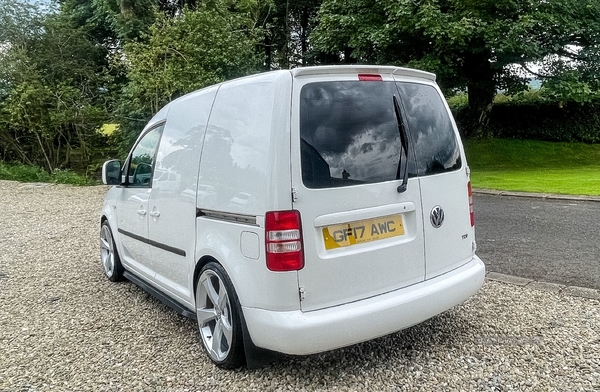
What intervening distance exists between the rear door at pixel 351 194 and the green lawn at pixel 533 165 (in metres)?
8.81

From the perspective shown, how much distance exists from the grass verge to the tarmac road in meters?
12.3

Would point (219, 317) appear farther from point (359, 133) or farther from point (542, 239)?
point (542, 239)

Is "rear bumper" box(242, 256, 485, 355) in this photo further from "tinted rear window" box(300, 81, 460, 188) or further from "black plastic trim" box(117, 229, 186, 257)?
"black plastic trim" box(117, 229, 186, 257)

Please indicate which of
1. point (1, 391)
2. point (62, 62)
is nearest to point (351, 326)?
point (1, 391)

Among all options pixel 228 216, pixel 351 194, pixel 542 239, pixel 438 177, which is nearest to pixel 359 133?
pixel 351 194

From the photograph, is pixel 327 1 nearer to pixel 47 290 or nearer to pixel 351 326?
pixel 47 290

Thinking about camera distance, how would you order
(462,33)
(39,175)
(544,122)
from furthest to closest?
1. (544,122)
2. (39,175)
3. (462,33)

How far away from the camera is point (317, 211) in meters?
2.59

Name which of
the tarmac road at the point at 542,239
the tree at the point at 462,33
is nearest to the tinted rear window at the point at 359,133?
the tarmac road at the point at 542,239

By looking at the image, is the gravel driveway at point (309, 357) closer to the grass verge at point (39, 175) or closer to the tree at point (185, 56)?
the tree at point (185, 56)

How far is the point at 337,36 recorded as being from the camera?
16.1 meters

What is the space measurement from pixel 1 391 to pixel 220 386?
1.37 metres

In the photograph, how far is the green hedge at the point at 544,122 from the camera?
19172mm

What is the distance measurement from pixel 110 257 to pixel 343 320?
3420 millimetres
